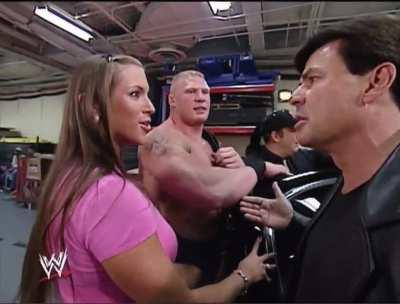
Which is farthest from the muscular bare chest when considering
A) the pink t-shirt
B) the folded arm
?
the pink t-shirt

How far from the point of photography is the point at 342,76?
41cm

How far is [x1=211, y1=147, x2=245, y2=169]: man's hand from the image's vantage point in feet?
1.43

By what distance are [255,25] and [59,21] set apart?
0.18 m

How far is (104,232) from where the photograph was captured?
0.52 m

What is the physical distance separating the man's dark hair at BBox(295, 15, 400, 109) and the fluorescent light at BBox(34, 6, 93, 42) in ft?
0.73

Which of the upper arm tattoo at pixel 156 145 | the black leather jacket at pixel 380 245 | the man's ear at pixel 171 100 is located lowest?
the black leather jacket at pixel 380 245

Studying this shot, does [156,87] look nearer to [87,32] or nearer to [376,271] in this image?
[87,32]

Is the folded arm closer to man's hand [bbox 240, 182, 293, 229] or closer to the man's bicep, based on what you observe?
the man's bicep

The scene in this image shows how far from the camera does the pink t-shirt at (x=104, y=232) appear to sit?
0.48 metres

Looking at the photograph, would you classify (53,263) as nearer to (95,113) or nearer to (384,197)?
(95,113)

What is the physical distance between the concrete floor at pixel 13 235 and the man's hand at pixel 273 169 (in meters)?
0.38

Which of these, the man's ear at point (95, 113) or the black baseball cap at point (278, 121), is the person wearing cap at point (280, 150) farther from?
the man's ear at point (95, 113)

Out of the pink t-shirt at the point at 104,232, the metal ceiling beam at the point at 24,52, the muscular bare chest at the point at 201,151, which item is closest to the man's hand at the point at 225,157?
the muscular bare chest at the point at 201,151

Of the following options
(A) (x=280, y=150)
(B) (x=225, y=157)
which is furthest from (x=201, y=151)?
(A) (x=280, y=150)
